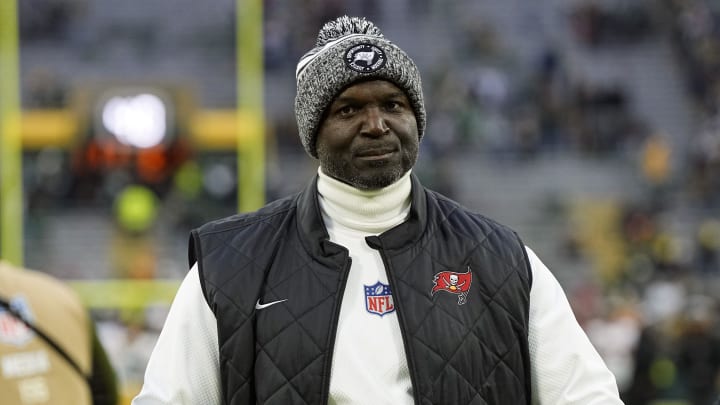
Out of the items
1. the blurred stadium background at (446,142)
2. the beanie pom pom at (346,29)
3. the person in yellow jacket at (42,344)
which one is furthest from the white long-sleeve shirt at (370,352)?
the blurred stadium background at (446,142)

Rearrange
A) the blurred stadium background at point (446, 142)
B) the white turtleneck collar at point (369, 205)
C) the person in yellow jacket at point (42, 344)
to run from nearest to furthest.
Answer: the white turtleneck collar at point (369, 205)
the person in yellow jacket at point (42, 344)
the blurred stadium background at point (446, 142)

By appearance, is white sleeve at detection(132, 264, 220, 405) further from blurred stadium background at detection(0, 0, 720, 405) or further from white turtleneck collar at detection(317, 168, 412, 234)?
blurred stadium background at detection(0, 0, 720, 405)

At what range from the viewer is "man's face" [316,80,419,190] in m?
2.31

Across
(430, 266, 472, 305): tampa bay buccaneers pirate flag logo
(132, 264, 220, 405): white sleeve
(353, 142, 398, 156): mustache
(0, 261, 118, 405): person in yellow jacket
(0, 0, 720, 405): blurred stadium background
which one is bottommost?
(0, 0, 720, 405): blurred stadium background

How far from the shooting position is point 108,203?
12289 millimetres

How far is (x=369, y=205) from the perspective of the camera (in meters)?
2.37

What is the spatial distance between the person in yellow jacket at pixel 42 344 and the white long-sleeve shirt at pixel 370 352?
992 millimetres

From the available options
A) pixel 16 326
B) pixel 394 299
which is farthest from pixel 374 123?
pixel 16 326

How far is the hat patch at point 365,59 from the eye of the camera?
2324mm

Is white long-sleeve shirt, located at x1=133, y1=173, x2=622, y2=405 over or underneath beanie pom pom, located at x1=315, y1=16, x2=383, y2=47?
underneath

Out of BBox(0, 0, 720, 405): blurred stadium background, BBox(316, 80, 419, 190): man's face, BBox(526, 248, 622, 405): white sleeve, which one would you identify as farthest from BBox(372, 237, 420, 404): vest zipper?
BBox(0, 0, 720, 405): blurred stadium background

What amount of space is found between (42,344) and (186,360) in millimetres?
1081

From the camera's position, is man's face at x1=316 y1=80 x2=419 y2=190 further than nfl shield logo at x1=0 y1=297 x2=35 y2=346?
No

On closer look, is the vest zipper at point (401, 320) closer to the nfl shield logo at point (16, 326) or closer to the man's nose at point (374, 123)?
the man's nose at point (374, 123)
